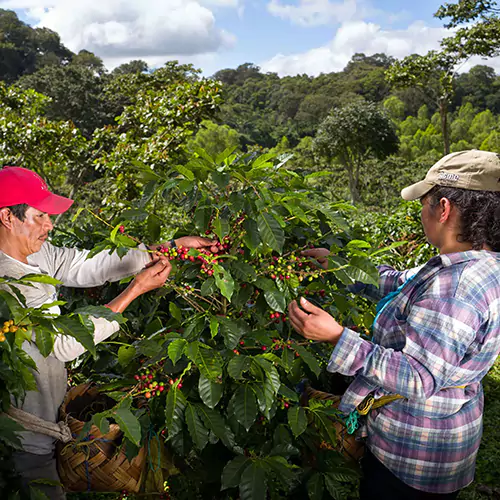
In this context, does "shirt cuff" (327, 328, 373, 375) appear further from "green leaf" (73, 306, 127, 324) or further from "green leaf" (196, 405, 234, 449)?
"green leaf" (73, 306, 127, 324)

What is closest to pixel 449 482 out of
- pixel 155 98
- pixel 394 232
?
pixel 394 232

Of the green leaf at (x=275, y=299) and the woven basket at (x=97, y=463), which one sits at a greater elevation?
the green leaf at (x=275, y=299)

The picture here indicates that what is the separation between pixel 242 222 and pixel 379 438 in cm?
79

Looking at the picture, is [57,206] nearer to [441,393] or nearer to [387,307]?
[387,307]

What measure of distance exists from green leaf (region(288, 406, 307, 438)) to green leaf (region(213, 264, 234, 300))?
531 millimetres

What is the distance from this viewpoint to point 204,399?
1.54m

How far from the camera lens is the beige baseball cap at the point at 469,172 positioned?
1428 millimetres

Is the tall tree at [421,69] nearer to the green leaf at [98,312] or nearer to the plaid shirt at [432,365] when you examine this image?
the plaid shirt at [432,365]

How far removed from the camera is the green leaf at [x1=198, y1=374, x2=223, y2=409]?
1.53 m

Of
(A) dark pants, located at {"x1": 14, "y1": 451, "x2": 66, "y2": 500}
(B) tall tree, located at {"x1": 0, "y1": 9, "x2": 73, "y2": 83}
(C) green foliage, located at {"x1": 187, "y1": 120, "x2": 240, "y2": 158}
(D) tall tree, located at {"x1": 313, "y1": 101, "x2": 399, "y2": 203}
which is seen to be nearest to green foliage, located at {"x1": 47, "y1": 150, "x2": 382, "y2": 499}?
(A) dark pants, located at {"x1": 14, "y1": 451, "x2": 66, "y2": 500}

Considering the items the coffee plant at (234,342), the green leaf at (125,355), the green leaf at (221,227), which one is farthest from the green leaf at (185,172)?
the green leaf at (125,355)

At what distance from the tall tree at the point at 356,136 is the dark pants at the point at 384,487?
1908cm

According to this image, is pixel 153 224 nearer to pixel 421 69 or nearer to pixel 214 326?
pixel 214 326

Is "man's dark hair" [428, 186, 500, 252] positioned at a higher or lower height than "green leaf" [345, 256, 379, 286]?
higher
